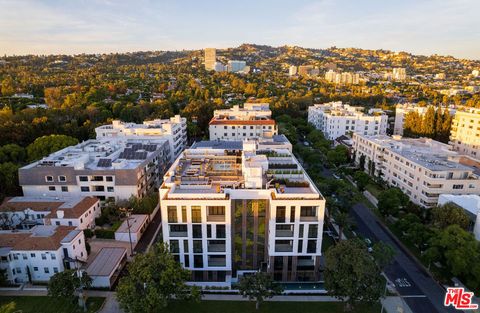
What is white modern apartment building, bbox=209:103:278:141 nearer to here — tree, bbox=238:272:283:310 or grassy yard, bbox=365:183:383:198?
grassy yard, bbox=365:183:383:198

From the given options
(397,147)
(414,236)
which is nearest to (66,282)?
(414,236)

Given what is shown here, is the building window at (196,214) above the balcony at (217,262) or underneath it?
above

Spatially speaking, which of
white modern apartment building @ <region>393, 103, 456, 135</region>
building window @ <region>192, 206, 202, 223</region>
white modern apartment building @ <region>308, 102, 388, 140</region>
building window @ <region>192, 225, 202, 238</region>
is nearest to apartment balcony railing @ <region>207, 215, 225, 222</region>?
building window @ <region>192, 206, 202, 223</region>

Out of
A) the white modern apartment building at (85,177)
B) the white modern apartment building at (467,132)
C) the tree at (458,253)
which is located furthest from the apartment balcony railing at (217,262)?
the white modern apartment building at (467,132)

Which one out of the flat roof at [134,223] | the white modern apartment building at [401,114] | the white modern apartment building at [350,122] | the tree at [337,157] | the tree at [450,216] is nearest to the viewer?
the tree at [450,216]

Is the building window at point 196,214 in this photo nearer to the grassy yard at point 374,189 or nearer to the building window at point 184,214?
the building window at point 184,214

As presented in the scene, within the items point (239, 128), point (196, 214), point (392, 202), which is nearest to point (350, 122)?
point (239, 128)

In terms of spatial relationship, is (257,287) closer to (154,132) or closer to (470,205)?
(470,205)
